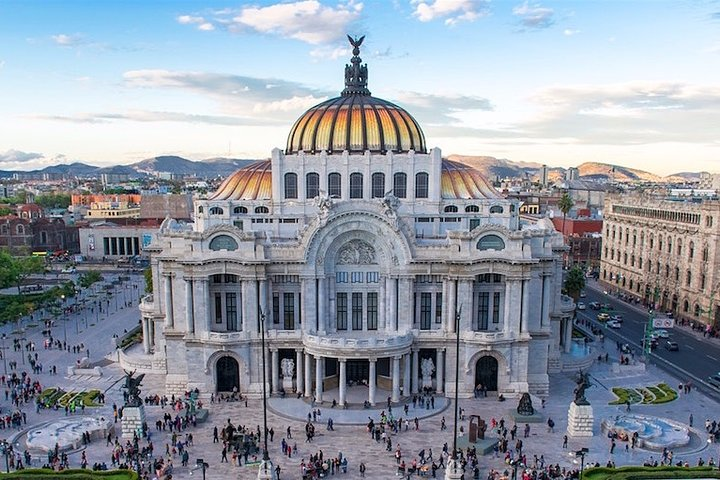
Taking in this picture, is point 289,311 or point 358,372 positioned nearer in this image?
point 289,311

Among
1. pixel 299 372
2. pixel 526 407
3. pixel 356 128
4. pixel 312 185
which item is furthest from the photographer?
pixel 356 128

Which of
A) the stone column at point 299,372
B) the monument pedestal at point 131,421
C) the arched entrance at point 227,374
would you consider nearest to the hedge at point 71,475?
the monument pedestal at point 131,421

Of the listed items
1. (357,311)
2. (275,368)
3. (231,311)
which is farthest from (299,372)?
(231,311)

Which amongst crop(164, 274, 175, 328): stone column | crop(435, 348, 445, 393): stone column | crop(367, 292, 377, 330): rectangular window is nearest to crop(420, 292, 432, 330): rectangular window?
crop(435, 348, 445, 393): stone column

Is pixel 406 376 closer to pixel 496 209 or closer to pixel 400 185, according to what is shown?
pixel 400 185

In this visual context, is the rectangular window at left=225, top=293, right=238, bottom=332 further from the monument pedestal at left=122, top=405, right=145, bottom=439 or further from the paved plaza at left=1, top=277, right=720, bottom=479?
the monument pedestal at left=122, top=405, right=145, bottom=439

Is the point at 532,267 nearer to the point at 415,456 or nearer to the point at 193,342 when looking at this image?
the point at 415,456

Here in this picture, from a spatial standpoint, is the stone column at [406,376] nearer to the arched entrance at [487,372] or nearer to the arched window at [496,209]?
the arched entrance at [487,372]
